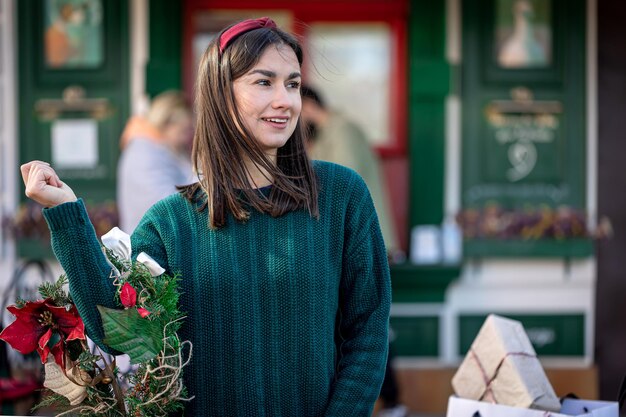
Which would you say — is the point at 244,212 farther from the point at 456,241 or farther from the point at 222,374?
the point at 456,241

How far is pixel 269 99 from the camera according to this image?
2.41 meters

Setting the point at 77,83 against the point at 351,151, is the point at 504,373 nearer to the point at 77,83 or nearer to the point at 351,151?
the point at 351,151

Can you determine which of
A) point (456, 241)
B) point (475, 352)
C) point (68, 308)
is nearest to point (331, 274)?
point (68, 308)

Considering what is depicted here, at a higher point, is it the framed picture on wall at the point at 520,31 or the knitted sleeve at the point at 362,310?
the framed picture on wall at the point at 520,31

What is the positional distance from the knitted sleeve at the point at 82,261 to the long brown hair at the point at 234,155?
27 cm

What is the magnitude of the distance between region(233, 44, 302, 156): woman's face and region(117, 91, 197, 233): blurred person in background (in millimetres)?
3234

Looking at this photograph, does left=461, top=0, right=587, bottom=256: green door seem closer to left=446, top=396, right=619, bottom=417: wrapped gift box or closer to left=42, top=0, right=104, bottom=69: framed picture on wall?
left=42, top=0, right=104, bottom=69: framed picture on wall

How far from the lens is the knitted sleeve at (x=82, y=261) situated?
2240 millimetres

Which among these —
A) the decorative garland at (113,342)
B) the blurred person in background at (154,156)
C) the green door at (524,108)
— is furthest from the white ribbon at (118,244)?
the green door at (524,108)

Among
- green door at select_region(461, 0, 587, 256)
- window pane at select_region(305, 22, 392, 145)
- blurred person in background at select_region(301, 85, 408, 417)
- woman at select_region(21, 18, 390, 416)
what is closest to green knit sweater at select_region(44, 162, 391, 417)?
woman at select_region(21, 18, 390, 416)

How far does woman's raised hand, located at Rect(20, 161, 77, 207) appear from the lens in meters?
2.22

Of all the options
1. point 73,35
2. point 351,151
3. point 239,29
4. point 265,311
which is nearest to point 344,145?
point 351,151

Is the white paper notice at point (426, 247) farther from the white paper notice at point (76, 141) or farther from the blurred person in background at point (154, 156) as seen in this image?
the white paper notice at point (76, 141)

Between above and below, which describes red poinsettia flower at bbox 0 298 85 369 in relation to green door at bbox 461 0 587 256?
below
